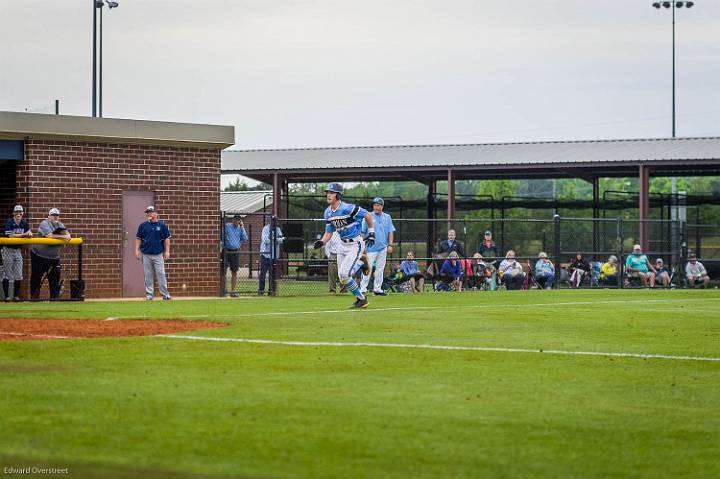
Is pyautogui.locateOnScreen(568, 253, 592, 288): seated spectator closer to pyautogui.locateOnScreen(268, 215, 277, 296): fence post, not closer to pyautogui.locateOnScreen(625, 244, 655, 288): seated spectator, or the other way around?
pyautogui.locateOnScreen(625, 244, 655, 288): seated spectator

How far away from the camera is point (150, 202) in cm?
2712

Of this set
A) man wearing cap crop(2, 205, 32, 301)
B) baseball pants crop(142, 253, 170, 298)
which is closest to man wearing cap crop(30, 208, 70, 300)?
man wearing cap crop(2, 205, 32, 301)

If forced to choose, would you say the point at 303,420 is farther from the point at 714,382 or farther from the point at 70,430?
the point at 714,382

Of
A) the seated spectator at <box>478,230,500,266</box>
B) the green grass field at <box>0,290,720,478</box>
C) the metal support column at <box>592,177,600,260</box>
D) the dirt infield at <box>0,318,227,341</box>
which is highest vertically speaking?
the metal support column at <box>592,177,600,260</box>

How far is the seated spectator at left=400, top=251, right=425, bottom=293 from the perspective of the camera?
98.7 feet

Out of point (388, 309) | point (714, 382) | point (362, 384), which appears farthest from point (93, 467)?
point (388, 309)

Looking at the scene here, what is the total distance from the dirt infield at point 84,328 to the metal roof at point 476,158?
24.6 metres

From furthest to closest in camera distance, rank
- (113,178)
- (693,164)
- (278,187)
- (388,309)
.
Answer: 1. (278,187)
2. (693,164)
3. (113,178)
4. (388,309)

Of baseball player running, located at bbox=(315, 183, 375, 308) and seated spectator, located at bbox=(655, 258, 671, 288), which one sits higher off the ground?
baseball player running, located at bbox=(315, 183, 375, 308)

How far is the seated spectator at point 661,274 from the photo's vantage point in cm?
3353

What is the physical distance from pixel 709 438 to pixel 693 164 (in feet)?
102

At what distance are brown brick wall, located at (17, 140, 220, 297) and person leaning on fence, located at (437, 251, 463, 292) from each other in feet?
19.7

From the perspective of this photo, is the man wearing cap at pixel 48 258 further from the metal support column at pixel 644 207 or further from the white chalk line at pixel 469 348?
the metal support column at pixel 644 207

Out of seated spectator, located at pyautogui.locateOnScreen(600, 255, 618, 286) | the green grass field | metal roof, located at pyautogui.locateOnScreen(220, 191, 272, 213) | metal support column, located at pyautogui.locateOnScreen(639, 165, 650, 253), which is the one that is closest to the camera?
the green grass field
